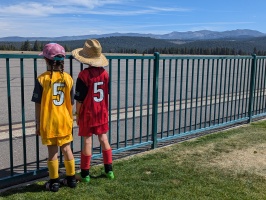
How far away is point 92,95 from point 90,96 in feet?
0.09

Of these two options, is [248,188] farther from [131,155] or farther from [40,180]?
[40,180]

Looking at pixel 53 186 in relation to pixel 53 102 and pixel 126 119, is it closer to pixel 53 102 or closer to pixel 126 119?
pixel 53 102

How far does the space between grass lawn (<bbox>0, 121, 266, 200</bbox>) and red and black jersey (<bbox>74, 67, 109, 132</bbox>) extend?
753 mm

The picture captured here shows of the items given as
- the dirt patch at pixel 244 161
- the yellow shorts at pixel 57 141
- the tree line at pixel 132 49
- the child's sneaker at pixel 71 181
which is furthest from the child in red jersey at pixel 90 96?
the tree line at pixel 132 49

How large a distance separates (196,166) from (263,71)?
14.5ft

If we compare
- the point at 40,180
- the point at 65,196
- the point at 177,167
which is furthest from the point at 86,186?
the point at 177,167

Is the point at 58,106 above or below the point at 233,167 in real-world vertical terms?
above

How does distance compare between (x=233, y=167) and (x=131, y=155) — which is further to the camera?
(x=131, y=155)

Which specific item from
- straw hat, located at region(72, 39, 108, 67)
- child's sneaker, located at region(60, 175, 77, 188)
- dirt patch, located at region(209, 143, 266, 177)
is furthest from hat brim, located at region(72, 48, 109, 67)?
dirt patch, located at region(209, 143, 266, 177)

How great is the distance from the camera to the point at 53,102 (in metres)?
3.63

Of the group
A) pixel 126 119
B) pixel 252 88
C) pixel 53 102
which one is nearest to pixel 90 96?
pixel 53 102

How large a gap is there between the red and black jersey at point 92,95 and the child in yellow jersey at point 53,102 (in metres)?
0.20

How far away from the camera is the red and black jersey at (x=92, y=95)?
3.99 m

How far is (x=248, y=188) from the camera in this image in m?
4.21
